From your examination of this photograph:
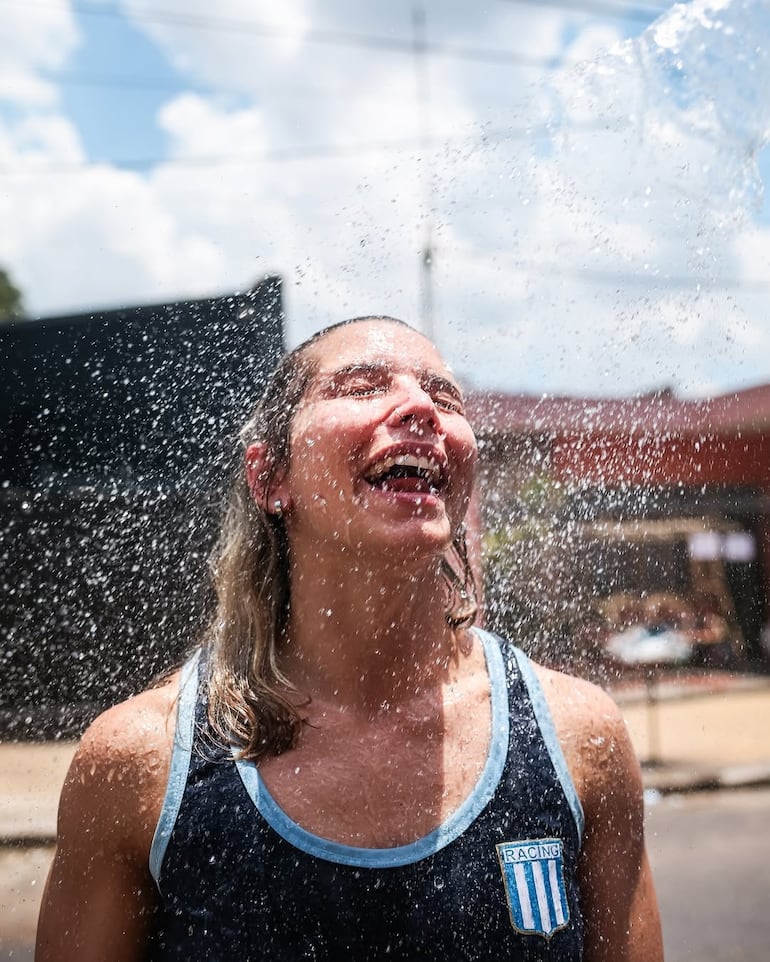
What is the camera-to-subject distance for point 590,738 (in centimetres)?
155

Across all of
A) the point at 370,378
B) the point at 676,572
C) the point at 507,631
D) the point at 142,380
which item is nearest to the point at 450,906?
the point at 370,378

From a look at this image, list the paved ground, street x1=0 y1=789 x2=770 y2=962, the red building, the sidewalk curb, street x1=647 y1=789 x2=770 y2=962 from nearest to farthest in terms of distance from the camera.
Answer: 1. the paved ground
2. street x1=0 y1=789 x2=770 y2=962
3. street x1=647 y1=789 x2=770 y2=962
4. the red building
5. the sidewalk curb

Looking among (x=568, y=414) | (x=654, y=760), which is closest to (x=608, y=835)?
(x=568, y=414)

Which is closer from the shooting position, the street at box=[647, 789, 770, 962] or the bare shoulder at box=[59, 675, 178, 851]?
the bare shoulder at box=[59, 675, 178, 851]

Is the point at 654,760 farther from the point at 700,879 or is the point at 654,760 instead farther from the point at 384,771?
the point at 384,771

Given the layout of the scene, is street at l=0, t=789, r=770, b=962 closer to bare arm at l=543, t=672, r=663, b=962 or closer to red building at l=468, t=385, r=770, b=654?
red building at l=468, t=385, r=770, b=654

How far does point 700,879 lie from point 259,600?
17.5ft

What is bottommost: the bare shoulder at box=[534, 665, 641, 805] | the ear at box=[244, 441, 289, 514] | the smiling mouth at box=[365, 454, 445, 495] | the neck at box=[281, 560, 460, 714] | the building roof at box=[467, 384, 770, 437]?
the bare shoulder at box=[534, 665, 641, 805]

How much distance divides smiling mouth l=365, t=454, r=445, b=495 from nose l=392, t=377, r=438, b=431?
0.20 feet

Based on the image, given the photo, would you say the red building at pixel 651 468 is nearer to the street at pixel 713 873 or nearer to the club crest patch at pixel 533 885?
the club crest patch at pixel 533 885

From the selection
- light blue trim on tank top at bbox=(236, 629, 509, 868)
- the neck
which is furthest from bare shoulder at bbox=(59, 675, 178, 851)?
the neck

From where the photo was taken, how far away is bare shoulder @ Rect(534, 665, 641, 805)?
152 centimetres

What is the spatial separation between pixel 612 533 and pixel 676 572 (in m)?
3.75

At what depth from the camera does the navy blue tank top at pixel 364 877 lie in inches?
53.8
